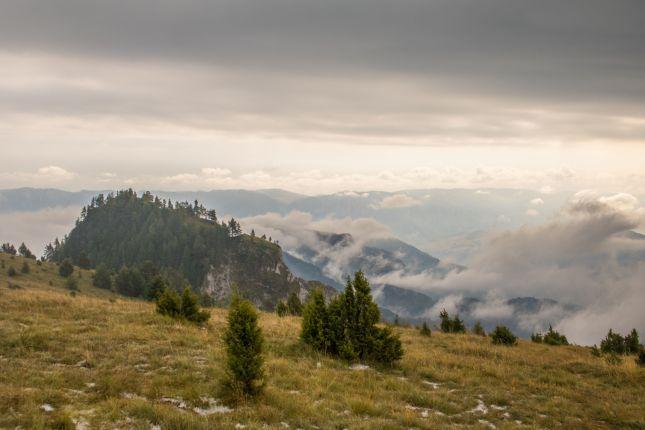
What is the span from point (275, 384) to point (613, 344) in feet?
87.9

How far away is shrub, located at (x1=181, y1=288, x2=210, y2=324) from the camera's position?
24.1 meters

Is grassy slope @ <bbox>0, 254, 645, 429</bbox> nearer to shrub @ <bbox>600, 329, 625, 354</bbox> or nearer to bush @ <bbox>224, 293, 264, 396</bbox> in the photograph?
bush @ <bbox>224, 293, 264, 396</bbox>

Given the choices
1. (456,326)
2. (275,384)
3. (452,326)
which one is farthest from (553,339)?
(275,384)

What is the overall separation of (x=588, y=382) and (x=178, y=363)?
53.6 feet

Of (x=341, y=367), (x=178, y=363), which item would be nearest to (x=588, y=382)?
(x=341, y=367)

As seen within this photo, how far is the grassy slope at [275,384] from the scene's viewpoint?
10.7 metres

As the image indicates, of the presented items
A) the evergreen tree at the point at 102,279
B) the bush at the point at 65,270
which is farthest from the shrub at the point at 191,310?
the bush at the point at 65,270

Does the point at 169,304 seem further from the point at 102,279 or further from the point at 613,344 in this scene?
the point at 102,279

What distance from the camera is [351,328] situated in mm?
19594

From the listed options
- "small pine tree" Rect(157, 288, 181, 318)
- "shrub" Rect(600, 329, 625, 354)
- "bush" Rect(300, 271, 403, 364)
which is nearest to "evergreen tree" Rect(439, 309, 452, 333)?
"shrub" Rect(600, 329, 625, 354)

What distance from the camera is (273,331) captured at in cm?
2366

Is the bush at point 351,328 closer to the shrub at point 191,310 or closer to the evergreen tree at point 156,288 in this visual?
the shrub at point 191,310

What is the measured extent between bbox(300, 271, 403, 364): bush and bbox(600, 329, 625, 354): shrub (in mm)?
18343

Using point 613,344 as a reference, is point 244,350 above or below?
above
